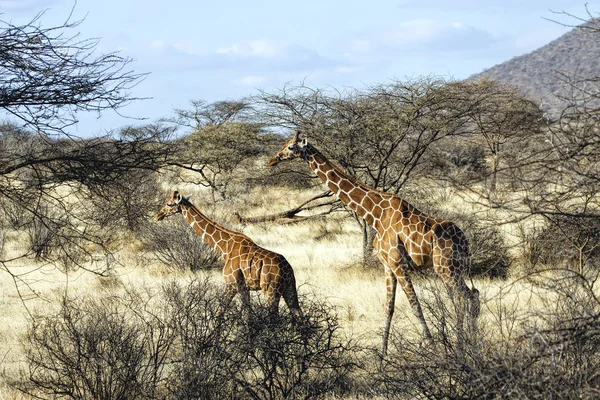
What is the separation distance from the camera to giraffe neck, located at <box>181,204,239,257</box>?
392 inches

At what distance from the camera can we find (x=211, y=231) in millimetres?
10242

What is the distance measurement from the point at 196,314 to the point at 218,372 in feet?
3.82

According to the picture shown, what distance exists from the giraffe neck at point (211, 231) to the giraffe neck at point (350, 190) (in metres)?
1.29

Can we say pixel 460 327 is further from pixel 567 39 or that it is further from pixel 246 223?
pixel 567 39

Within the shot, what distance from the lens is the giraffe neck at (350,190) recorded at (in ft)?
32.5

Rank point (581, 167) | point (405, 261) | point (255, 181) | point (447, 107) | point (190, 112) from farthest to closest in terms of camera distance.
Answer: point (190, 112) → point (255, 181) → point (447, 107) → point (405, 261) → point (581, 167)

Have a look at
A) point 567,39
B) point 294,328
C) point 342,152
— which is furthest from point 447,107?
point 567,39

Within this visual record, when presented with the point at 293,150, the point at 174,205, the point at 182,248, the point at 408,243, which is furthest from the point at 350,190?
the point at 182,248

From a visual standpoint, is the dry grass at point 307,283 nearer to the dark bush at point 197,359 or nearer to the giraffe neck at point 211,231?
the dark bush at point 197,359

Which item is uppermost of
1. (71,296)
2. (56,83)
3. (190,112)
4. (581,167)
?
(190,112)

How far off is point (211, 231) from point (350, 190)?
1724mm

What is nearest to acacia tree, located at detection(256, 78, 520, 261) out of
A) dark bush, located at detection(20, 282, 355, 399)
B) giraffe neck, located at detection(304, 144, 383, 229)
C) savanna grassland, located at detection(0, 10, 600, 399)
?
savanna grassland, located at detection(0, 10, 600, 399)

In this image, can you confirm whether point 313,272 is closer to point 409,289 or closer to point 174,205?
point 174,205

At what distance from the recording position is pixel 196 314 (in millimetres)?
7574
